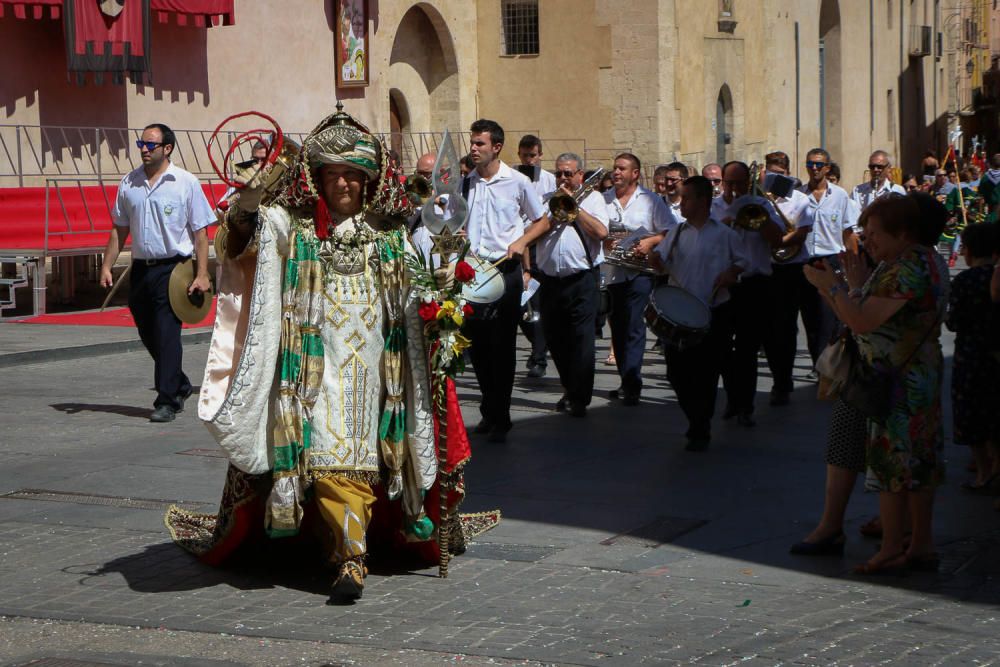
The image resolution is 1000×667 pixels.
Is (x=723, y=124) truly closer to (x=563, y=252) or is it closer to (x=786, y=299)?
(x=786, y=299)

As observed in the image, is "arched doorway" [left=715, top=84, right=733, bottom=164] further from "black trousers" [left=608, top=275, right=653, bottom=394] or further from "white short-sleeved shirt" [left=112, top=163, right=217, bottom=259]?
"white short-sleeved shirt" [left=112, top=163, right=217, bottom=259]

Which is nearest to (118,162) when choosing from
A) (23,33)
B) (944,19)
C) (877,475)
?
(23,33)

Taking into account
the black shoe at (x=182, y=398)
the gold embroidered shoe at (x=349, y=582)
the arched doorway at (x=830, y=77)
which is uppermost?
the arched doorway at (x=830, y=77)

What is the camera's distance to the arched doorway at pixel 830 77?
45.2 meters

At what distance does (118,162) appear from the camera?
21.6 m

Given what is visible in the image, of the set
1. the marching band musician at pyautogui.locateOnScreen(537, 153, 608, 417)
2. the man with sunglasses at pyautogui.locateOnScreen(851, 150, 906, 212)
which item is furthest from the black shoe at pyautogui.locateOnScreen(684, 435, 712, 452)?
the man with sunglasses at pyautogui.locateOnScreen(851, 150, 906, 212)

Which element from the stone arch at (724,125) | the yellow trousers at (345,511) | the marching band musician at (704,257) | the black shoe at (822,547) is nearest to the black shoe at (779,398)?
the marching band musician at (704,257)

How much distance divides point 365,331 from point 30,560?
1.83 m

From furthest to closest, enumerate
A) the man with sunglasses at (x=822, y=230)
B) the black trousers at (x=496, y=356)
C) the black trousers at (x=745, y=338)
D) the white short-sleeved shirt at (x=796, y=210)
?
the man with sunglasses at (x=822, y=230)
the white short-sleeved shirt at (x=796, y=210)
the black trousers at (x=745, y=338)
the black trousers at (x=496, y=356)

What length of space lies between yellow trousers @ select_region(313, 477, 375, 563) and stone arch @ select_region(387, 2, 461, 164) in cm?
2346

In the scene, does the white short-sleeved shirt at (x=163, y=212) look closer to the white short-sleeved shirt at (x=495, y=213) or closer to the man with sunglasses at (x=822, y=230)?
the white short-sleeved shirt at (x=495, y=213)

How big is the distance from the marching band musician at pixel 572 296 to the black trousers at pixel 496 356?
92 centimetres

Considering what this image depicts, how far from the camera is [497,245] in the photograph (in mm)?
10273

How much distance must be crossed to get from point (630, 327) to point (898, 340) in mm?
5556
